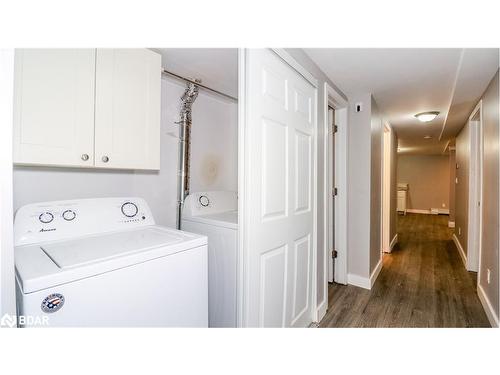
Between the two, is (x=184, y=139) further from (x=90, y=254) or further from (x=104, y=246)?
(x=90, y=254)

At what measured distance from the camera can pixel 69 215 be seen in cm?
135

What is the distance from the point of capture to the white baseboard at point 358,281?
2.73 m

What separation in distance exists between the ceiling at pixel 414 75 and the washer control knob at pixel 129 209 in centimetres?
164

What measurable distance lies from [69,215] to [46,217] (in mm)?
98

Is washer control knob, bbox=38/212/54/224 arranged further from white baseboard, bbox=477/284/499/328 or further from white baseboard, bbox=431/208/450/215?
white baseboard, bbox=431/208/450/215

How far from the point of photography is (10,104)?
0.73 meters

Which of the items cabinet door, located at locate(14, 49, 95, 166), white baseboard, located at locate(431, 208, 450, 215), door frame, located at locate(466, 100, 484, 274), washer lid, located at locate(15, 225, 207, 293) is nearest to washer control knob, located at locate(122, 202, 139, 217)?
washer lid, located at locate(15, 225, 207, 293)

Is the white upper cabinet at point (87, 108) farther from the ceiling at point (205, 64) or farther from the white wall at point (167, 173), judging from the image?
the white wall at point (167, 173)

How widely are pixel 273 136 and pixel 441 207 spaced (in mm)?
9298

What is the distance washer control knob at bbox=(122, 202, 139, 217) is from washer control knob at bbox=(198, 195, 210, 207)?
1.68 feet

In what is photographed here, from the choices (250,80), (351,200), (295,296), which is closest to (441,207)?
(351,200)

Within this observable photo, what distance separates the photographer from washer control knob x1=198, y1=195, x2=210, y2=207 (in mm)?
2010
